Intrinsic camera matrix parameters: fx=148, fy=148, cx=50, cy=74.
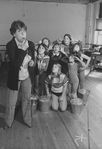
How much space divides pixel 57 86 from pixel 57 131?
2.18 feet

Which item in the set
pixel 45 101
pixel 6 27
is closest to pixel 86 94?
pixel 45 101

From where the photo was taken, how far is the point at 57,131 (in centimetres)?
198

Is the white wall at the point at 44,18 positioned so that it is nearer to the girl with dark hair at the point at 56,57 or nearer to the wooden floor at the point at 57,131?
the girl with dark hair at the point at 56,57

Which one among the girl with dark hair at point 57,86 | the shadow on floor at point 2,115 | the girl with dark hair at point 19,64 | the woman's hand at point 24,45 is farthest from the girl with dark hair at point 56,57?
the shadow on floor at point 2,115

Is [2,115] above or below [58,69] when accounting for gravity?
below

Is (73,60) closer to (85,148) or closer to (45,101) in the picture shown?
(45,101)

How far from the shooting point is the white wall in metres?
6.16

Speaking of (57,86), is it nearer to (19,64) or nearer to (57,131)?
(57,131)

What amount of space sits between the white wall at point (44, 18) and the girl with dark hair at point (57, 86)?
4638 millimetres

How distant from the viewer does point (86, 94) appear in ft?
8.95

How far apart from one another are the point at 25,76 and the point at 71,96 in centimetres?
119

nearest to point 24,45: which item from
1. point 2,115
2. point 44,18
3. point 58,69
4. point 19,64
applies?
point 19,64

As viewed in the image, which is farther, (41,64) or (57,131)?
(41,64)

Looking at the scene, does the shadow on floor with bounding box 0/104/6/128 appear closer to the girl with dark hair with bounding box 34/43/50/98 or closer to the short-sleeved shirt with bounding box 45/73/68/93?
the girl with dark hair with bounding box 34/43/50/98
